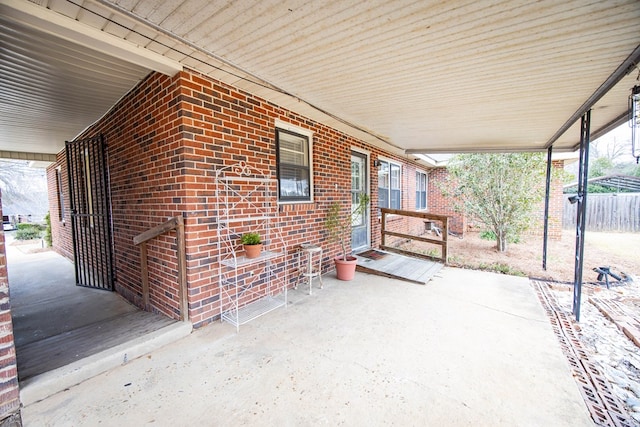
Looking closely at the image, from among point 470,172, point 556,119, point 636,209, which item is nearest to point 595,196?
point 636,209

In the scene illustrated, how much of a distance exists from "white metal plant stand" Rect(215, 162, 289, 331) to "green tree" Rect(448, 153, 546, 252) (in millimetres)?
6122

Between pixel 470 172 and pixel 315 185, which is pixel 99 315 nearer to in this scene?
pixel 315 185

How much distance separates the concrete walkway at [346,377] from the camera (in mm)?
1642

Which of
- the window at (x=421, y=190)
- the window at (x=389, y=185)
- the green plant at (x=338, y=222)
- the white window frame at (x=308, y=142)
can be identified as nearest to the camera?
the white window frame at (x=308, y=142)

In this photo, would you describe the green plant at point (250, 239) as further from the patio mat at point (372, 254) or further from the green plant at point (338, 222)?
the patio mat at point (372, 254)

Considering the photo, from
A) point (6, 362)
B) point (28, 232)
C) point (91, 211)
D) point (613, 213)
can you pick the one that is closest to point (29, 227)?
point (28, 232)

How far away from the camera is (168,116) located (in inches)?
A: 104

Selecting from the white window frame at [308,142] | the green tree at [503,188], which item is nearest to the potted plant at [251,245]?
the white window frame at [308,142]

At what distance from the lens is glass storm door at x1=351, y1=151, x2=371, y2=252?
561cm

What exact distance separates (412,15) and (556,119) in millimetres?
3586

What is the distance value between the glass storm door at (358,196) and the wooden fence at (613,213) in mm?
10290

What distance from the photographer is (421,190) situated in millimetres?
10633

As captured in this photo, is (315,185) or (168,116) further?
(315,185)

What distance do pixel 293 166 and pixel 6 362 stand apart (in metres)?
3.29
